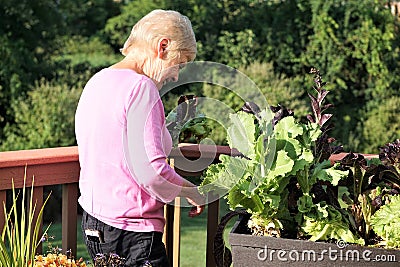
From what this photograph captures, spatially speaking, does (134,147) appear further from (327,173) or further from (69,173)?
(327,173)

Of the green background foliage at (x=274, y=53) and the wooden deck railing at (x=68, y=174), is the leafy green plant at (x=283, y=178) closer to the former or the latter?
the wooden deck railing at (x=68, y=174)

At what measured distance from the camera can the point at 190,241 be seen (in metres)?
6.35

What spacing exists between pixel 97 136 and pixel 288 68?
6639 mm

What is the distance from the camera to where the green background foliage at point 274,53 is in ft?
26.3

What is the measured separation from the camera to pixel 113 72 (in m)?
2.39

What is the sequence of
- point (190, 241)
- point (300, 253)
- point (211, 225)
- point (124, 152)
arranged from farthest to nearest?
point (190, 241), point (211, 225), point (124, 152), point (300, 253)

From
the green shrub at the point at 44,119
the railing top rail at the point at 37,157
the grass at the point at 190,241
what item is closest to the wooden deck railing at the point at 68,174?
the railing top rail at the point at 37,157

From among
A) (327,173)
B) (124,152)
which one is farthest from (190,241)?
(327,173)

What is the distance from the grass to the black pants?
9.71ft

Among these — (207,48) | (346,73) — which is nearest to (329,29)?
(346,73)

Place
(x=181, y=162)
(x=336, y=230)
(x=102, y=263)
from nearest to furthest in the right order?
(x=336, y=230) → (x=102, y=263) → (x=181, y=162)

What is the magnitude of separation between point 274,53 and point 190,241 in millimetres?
3296

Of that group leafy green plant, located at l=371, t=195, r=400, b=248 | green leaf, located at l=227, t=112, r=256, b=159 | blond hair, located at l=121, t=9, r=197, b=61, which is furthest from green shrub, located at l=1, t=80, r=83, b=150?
leafy green plant, located at l=371, t=195, r=400, b=248

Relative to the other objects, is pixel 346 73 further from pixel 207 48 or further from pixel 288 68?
pixel 207 48
